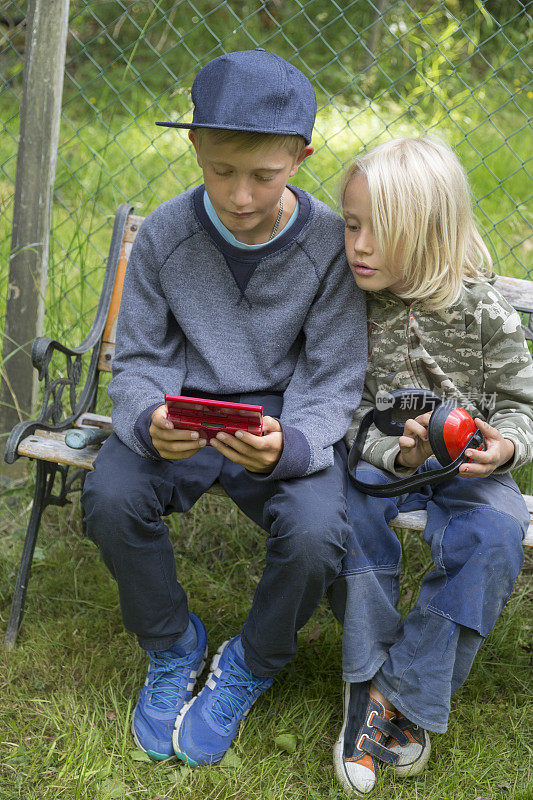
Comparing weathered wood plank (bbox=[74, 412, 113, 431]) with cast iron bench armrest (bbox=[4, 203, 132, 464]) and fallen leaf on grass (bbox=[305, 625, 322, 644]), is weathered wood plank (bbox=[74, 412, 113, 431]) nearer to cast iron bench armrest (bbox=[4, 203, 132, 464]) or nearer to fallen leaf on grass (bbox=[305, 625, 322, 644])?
cast iron bench armrest (bbox=[4, 203, 132, 464])

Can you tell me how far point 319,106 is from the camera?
523 centimetres

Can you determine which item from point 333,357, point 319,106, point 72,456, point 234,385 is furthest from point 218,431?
point 319,106

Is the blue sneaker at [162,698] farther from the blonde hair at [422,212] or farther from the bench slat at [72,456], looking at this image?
the blonde hair at [422,212]

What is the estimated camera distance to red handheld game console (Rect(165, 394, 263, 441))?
1.76 metres

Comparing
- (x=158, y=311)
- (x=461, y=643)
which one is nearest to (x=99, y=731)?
(x=461, y=643)

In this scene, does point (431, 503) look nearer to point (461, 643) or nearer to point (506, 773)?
point (461, 643)

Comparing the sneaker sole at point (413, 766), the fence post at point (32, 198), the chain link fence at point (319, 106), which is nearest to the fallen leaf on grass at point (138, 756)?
the sneaker sole at point (413, 766)

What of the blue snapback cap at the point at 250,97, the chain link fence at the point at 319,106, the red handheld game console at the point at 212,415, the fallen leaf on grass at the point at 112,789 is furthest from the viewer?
the chain link fence at the point at 319,106

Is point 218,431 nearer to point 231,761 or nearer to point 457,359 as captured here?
point 457,359

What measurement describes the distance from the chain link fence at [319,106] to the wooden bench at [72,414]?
308 millimetres

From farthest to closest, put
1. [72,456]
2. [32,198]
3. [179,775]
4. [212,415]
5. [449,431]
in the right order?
[32,198] < [72,456] < [179,775] < [449,431] < [212,415]

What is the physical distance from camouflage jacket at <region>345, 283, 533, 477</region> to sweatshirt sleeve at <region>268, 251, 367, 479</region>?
0.07m

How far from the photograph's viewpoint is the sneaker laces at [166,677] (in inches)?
85.5

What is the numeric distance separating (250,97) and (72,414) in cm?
119
